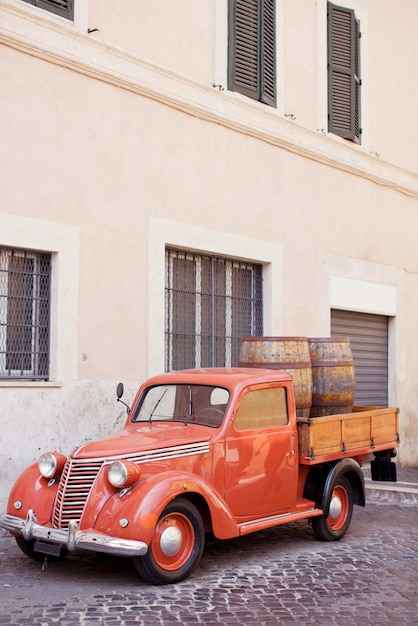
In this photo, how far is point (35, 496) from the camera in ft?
19.0

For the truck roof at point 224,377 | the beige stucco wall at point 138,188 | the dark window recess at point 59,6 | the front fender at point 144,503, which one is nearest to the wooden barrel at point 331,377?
the truck roof at point 224,377

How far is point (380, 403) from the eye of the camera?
12.5 metres

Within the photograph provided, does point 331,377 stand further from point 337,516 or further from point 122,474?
Answer: point 122,474

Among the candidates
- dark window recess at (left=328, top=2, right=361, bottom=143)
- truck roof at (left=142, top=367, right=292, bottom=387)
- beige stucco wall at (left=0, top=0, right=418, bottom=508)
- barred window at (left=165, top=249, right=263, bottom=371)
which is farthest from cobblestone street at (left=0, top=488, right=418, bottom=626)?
dark window recess at (left=328, top=2, right=361, bottom=143)

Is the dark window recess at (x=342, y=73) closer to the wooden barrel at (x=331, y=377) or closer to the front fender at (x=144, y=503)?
the wooden barrel at (x=331, y=377)

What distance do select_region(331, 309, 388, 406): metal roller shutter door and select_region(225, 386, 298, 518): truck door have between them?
510 centimetres

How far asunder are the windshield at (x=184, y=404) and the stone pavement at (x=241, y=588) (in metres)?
1.10

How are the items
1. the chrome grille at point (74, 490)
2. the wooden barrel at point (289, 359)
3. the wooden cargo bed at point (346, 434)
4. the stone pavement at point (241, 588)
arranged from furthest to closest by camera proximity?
the wooden barrel at point (289, 359) < the wooden cargo bed at point (346, 434) < the chrome grille at point (74, 490) < the stone pavement at point (241, 588)

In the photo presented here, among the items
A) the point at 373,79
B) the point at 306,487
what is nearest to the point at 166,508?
the point at 306,487

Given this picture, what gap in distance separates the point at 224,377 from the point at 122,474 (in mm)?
1463

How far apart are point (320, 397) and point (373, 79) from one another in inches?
265

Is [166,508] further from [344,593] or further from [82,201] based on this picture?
[82,201]

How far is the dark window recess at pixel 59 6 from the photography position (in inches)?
312

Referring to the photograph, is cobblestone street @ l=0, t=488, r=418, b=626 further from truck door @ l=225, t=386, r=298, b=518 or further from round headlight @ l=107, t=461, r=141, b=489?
round headlight @ l=107, t=461, r=141, b=489
